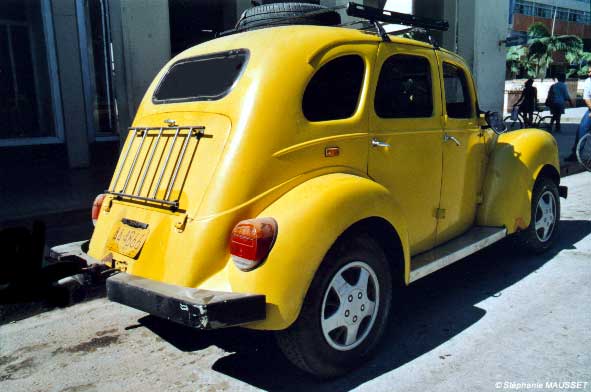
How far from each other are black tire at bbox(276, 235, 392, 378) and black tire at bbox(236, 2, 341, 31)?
1846mm

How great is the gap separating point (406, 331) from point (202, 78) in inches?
Answer: 94.8

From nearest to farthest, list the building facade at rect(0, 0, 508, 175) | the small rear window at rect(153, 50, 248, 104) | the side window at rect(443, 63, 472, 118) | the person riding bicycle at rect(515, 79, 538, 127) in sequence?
the small rear window at rect(153, 50, 248, 104) < the side window at rect(443, 63, 472, 118) < the building facade at rect(0, 0, 508, 175) < the person riding bicycle at rect(515, 79, 538, 127)

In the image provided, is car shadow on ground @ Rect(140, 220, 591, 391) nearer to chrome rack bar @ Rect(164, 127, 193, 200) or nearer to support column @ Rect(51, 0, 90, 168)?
chrome rack bar @ Rect(164, 127, 193, 200)

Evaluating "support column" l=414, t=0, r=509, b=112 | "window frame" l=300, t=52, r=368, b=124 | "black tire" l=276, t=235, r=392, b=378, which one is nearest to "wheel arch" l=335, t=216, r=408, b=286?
"black tire" l=276, t=235, r=392, b=378

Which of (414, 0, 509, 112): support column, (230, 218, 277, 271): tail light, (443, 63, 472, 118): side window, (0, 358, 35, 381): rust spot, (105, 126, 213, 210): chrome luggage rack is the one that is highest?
(414, 0, 509, 112): support column

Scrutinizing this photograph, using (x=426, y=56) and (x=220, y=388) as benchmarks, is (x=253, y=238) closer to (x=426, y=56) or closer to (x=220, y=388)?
(x=220, y=388)

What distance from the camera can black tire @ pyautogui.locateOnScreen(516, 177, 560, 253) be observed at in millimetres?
5312

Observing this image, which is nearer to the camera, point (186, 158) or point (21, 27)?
point (186, 158)

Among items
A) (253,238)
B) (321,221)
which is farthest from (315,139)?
(253,238)

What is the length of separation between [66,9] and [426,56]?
8655mm

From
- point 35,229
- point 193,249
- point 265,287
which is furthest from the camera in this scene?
point 35,229

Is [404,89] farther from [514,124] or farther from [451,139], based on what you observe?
[514,124]

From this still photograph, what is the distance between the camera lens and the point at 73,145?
35.3 feet

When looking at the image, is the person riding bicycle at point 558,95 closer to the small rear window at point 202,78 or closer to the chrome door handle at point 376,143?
the chrome door handle at point 376,143
